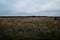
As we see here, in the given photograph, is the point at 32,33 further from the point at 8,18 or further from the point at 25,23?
the point at 8,18

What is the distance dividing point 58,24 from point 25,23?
199 cm

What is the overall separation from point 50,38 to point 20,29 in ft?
6.17

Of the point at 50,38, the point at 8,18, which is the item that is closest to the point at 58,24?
the point at 50,38

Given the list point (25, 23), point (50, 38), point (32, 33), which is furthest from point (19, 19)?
point (50, 38)

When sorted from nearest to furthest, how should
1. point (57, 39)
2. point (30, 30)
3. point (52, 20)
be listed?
point (57, 39) → point (30, 30) → point (52, 20)

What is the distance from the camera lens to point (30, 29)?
11961 millimetres

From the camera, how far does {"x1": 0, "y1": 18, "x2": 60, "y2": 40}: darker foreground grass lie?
37.6 feet

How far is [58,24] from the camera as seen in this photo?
40.7 feet

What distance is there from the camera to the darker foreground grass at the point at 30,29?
11.5 metres

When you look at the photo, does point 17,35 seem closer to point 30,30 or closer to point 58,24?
point 30,30

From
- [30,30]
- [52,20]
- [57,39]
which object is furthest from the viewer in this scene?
[52,20]

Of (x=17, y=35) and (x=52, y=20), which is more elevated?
(x=52, y=20)

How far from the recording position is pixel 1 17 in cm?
1332

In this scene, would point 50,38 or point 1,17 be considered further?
point 1,17
